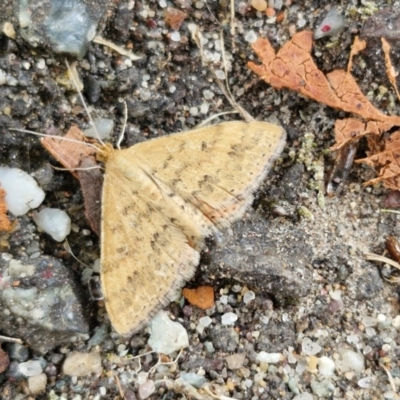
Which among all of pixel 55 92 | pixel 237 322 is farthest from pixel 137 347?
pixel 55 92

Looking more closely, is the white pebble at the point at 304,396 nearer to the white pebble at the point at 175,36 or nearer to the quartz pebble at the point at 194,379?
the quartz pebble at the point at 194,379

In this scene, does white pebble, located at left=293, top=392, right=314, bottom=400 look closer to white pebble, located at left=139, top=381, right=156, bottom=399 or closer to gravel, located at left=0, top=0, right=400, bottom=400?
gravel, located at left=0, top=0, right=400, bottom=400

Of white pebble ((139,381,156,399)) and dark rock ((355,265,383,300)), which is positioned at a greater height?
dark rock ((355,265,383,300))

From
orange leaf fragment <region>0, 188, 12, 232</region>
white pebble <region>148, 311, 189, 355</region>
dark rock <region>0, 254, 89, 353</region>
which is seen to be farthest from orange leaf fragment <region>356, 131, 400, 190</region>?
orange leaf fragment <region>0, 188, 12, 232</region>

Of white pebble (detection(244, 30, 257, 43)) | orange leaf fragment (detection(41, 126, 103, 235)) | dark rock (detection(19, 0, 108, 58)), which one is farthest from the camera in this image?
white pebble (detection(244, 30, 257, 43))

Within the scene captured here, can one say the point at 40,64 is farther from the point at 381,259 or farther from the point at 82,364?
the point at 381,259

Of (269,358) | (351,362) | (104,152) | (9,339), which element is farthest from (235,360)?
(104,152)

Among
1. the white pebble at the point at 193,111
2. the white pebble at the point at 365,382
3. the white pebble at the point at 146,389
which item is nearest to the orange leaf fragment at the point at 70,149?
the white pebble at the point at 193,111
